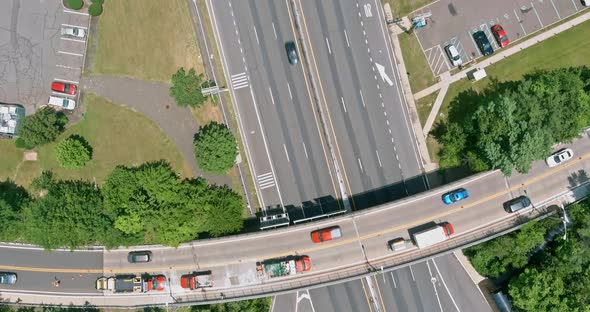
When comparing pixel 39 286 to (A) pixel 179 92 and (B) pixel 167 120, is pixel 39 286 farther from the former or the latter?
(A) pixel 179 92

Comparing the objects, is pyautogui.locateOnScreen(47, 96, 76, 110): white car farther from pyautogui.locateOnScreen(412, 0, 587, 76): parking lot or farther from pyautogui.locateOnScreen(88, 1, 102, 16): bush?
pyautogui.locateOnScreen(412, 0, 587, 76): parking lot

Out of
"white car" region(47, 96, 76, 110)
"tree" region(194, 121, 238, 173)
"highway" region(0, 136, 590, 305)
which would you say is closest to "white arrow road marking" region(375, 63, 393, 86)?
"highway" region(0, 136, 590, 305)

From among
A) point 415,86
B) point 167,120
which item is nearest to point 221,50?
point 167,120

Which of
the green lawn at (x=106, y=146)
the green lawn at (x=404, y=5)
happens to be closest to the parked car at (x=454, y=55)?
the green lawn at (x=404, y=5)

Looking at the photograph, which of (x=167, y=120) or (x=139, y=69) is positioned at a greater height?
(x=139, y=69)

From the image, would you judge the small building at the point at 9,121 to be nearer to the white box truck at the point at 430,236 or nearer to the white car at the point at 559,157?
the white box truck at the point at 430,236

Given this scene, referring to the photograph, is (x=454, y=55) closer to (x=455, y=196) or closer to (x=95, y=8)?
(x=455, y=196)

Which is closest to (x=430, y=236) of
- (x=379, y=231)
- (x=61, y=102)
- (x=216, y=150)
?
(x=379, y=231)
